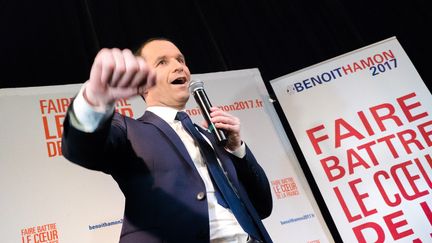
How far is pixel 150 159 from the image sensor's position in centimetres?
99

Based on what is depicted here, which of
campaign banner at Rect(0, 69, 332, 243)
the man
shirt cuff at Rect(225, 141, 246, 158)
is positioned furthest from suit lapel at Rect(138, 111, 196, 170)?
campaign banner at Rect(0, 69, 332, 243)

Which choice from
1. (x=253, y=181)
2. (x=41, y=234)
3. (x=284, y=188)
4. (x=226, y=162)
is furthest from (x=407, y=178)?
(x=41, y=234)

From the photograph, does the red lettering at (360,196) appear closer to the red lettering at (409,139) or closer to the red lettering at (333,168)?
the red lettering at (333,168)

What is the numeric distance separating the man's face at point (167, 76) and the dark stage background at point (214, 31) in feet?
4.47

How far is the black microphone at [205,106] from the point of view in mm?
1184

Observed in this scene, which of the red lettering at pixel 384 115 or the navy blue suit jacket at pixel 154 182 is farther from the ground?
the red lettering at pixel 384 115

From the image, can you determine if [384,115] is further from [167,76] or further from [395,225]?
[167,76]

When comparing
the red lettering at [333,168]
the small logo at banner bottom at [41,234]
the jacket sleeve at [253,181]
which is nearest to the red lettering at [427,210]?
the red lettering at [333,168]

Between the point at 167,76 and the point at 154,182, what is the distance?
51 centimetres

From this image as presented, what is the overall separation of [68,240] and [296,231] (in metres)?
1.26

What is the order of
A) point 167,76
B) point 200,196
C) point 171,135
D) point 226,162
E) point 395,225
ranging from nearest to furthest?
point 200,196
point 171,135
point 226,162
point 167,76
point 395,225

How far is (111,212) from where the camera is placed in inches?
83.5

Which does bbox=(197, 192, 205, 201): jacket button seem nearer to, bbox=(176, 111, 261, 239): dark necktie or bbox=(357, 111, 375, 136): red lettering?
bbox=(176, 111, 261, 239): dark necktie

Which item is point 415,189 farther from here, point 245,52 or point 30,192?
point 30,192
